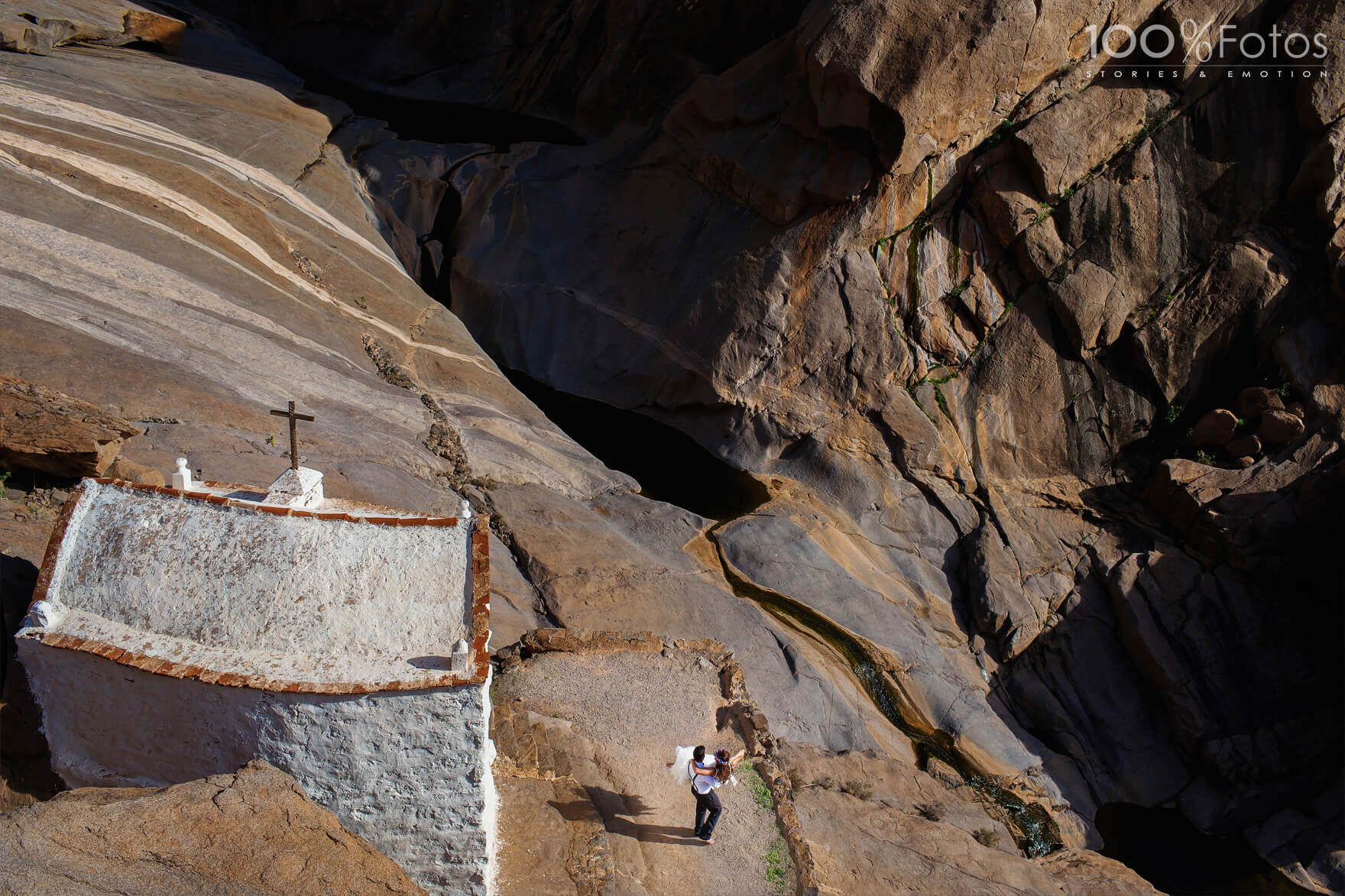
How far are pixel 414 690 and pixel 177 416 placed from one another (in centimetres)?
796

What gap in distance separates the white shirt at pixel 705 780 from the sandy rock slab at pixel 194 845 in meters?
2.69

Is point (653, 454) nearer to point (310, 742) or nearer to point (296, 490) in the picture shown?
point (296, 490)

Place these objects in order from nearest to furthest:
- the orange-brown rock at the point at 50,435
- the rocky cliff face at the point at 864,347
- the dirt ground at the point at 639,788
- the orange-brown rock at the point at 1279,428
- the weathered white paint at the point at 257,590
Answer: the weathered white paint at the point at 257,590
the dirt ground at the point at 639,788
the orange-brown rock at the point at 50,435
the rocky cliff face at the point at 864,347
the orange-brown rock at the point at 1279,428

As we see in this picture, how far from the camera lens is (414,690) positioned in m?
6.70

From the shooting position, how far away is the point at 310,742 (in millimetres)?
6785

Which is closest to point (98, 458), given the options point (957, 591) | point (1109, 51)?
point (957, 591)

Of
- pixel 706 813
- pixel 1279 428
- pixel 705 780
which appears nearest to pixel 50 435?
pixel 705 780

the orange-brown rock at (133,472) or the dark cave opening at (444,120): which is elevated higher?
the dark cave opening at (444,120)

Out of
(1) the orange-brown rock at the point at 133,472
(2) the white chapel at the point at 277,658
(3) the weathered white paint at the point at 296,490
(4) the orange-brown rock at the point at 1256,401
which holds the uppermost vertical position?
(4) the orange-brown rock at the point at 1256,401

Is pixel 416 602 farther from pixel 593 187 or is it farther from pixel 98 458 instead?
pixel 593 187

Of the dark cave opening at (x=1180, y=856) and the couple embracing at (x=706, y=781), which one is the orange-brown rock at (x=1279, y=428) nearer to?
the dark cave opening at (x=1180, y=856)

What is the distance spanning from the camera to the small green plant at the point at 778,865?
8594mm

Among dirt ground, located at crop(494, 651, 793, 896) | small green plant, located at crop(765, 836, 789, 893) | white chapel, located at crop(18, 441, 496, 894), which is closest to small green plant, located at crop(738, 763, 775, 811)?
dirt ground, located at crop(494, 651, 793, 896)

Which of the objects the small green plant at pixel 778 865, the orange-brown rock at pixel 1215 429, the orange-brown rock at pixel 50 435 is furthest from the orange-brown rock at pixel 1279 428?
the orange-brown rock at pixel 50 435
